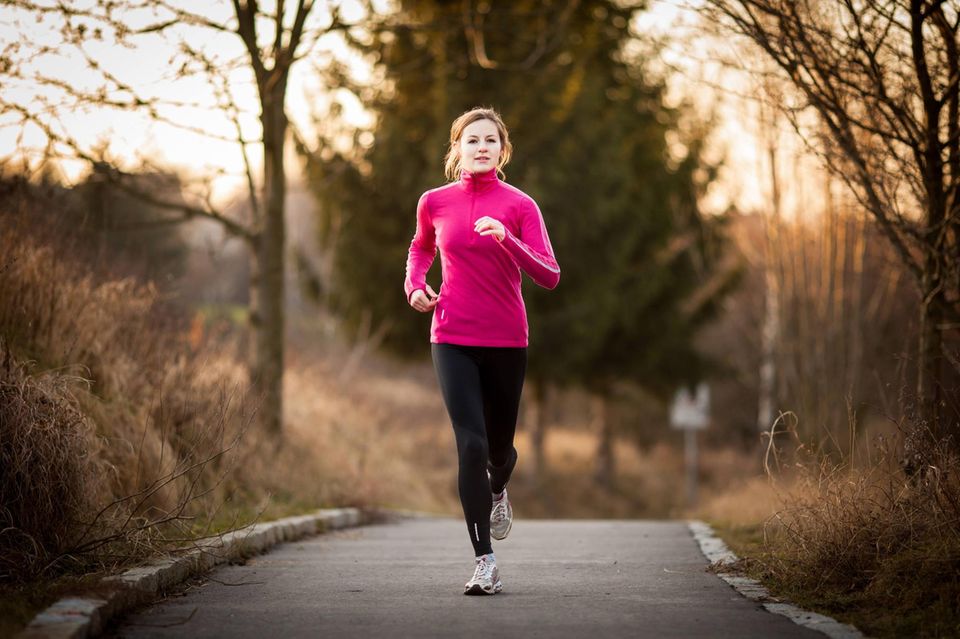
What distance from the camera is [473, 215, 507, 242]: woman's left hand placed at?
19.5ft

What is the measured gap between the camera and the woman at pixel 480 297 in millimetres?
6074

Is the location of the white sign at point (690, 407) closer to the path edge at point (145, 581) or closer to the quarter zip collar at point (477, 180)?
the path edge at point (145, 581)

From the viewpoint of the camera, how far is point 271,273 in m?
13.1

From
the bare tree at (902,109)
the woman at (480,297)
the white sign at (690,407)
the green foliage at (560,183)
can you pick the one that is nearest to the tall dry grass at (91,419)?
the woman at (480,297)

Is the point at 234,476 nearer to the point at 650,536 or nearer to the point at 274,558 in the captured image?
the point at 274,558

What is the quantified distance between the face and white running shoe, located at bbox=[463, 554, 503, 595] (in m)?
1.96

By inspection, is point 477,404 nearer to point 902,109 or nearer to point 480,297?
point 480,297

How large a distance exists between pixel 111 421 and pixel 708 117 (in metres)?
20.9

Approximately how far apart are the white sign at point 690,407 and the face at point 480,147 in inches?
953

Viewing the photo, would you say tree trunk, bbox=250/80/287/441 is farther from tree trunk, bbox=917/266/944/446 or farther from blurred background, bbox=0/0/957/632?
tree trunk, bbox=917/266/944/446

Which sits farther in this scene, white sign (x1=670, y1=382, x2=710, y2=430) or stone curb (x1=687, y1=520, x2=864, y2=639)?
white sign (x1=670, y1=382, x2=710, y2=430)

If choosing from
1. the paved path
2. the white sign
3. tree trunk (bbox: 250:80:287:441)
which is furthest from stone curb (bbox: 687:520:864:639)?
the white sign

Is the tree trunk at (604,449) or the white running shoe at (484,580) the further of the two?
the tree trunk at (604,449)

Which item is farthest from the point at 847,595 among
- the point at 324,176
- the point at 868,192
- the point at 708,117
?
the point at 708,117
